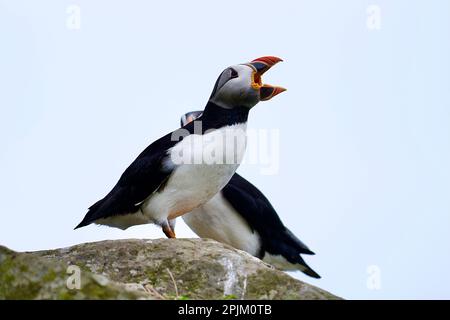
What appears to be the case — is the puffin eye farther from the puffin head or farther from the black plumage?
the black plumage

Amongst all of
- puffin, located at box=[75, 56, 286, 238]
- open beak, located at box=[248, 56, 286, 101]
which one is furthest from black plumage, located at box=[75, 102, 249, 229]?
open beak, located at box=[248, 56, 286, 101]

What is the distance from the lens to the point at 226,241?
9953mm

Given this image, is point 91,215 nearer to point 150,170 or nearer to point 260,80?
point 150,170

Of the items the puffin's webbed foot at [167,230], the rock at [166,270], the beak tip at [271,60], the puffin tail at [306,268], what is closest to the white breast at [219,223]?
the puffin tail at [306,268]

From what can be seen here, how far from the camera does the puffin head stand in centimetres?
790

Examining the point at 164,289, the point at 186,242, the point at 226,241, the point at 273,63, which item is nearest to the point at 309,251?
the point at 226,241

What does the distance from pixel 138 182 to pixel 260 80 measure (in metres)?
1.48

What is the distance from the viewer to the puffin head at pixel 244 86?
790 centimetres

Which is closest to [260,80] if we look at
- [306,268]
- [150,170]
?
[150,170]

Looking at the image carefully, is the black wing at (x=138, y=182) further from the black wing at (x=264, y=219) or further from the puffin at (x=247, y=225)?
the black wing at (x=264, y=219)

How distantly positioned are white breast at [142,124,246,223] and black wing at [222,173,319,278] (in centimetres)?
226

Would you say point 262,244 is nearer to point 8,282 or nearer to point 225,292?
point 225,292

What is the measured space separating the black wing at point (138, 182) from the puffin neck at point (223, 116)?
0.39 m

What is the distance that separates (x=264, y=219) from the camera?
10.5 metres
